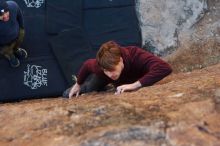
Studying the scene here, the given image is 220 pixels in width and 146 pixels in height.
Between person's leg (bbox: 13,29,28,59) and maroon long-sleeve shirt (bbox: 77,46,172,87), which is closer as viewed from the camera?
maroon long-sleeve shirt (bbox: 77,46,172,87)

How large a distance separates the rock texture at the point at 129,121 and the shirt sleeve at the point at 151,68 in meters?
0.26

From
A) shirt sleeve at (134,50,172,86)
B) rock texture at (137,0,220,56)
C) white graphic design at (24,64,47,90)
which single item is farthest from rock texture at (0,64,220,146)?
rock texture at (137,0,220,56)

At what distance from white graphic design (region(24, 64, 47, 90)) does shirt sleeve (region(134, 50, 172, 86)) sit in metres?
1.58

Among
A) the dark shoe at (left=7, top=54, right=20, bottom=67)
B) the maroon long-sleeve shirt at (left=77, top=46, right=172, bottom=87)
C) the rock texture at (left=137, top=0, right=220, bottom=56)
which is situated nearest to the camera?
the maroon long-sleeve shirt at (left=77, top=46, right=172, bottom=87)

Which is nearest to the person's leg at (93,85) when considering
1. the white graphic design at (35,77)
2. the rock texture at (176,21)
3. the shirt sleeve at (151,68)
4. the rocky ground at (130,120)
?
the shirt sleeve at (151,68)

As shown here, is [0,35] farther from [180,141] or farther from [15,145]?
[180,141]

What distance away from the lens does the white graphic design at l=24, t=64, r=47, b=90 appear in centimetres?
436

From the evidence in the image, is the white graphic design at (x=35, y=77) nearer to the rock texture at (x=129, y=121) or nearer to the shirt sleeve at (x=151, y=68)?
the shirt sleeve at (x=151, y=68)

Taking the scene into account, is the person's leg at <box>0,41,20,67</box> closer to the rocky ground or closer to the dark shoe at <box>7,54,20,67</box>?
the dark shoe at <box>7,54,20,67</box>

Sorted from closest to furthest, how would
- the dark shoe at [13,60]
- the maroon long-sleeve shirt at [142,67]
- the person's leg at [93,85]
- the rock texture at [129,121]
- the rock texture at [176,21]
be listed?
the rock texture at [129,121]
the maroon long-sleeve shirt at [142,67]
the person's leg at [93,85]
the dark shoe at [13,60]
the rock texture at [176,21]

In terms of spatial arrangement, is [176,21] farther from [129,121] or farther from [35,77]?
[129,121]

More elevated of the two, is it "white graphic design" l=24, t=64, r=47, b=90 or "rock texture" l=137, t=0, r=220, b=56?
"rock texture" l=137, t=0, r=220, b=56

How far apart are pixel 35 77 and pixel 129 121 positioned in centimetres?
228

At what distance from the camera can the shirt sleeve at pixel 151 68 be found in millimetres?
2926
